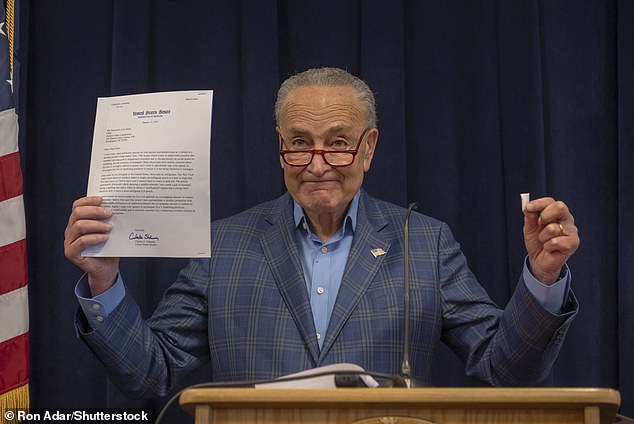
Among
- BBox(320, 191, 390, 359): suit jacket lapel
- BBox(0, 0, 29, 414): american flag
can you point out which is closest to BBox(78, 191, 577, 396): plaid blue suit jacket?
BBox(320, 191, 390, 359): suit jacket lapel

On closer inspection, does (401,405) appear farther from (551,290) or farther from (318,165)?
(318,165)

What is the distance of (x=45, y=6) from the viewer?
284 centimetres

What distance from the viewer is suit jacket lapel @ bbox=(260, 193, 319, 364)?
221cm

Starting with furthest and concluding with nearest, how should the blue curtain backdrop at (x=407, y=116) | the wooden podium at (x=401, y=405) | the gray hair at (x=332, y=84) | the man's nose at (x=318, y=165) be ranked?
the blue curtain backdrop at (x=407, y=116) → the gray hair at (x=332, y=84) → the man's nose at (x=318, y=165) → the wooden podium at (x=401, y=405)

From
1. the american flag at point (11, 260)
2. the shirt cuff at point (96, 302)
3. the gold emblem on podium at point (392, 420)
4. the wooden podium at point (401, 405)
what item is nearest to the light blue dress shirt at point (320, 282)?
the shirt cuff at point (96, 302)

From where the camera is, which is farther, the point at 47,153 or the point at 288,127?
the point at 47,153

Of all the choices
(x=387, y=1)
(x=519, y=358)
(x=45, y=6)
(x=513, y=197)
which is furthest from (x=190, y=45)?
(x=519, y=358)

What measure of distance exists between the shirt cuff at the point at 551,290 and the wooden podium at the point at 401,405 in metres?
0.60

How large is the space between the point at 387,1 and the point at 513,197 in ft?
2.69

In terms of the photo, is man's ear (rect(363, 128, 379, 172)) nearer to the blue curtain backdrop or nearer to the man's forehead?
the man's forehead

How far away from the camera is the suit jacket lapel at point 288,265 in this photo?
2207 mm

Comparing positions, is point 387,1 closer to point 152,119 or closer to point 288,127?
point 288,127
